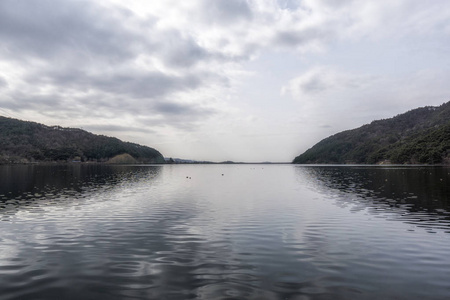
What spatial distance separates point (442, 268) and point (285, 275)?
9180 millimetres

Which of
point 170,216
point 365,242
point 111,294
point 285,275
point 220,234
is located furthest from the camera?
point 170,216

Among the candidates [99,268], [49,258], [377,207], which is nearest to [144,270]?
[99,268]

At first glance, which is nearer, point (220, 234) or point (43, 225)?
point (220, 234)

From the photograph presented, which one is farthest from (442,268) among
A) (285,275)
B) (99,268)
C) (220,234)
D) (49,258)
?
(49,258)

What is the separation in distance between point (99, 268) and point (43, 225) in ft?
50.1

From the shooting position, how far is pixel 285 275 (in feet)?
47.4

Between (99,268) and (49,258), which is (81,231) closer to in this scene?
(49,258)

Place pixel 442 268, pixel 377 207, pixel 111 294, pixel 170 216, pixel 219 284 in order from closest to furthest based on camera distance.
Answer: pixel 111 294
pixel 219 284
pixel 442 268
pixel 170 216
pixel 377 207

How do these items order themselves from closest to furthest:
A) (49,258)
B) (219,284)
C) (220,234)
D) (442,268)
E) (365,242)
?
(219,284) → (442,268) → (49,258) → (365,242) → (220,234)

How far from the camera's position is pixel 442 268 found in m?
15.4

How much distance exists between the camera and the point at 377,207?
37500 millimetres

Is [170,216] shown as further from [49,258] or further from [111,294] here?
[111,294]

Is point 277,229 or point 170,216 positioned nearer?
point 277,229

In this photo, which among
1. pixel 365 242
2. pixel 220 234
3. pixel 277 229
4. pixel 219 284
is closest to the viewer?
pixel 219 284
